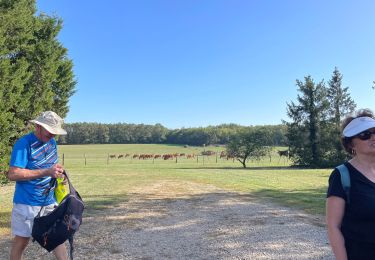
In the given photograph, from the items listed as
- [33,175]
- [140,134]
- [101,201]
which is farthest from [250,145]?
[140,134]

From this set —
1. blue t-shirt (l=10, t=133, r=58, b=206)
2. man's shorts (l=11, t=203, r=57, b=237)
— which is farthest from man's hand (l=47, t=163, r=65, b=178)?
man's shorts (l=11, t=203, r=57, b=237)

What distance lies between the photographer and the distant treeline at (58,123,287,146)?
107 metres

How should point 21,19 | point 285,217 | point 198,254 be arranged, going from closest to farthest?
point 198,254 < point 285,217 < point 21,19

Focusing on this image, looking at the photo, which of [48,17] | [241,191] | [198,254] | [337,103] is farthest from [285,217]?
[337,103]

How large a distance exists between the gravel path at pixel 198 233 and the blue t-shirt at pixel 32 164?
2.18m

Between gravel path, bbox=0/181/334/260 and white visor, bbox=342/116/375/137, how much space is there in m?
3.74

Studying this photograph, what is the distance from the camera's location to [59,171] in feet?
13.9

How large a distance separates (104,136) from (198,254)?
108 m

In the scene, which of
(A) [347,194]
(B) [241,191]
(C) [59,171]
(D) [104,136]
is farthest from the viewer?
(D) [104,136]

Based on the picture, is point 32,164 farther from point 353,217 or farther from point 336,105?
point 336,105

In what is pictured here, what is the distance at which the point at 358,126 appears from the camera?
9.42ft

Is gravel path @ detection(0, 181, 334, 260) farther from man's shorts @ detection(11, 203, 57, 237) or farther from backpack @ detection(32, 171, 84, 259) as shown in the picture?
backpack @ detection(32, 171, 84, 259)

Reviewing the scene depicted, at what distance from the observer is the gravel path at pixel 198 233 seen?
21.1ft

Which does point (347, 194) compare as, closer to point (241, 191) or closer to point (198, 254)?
point (198, 254)
